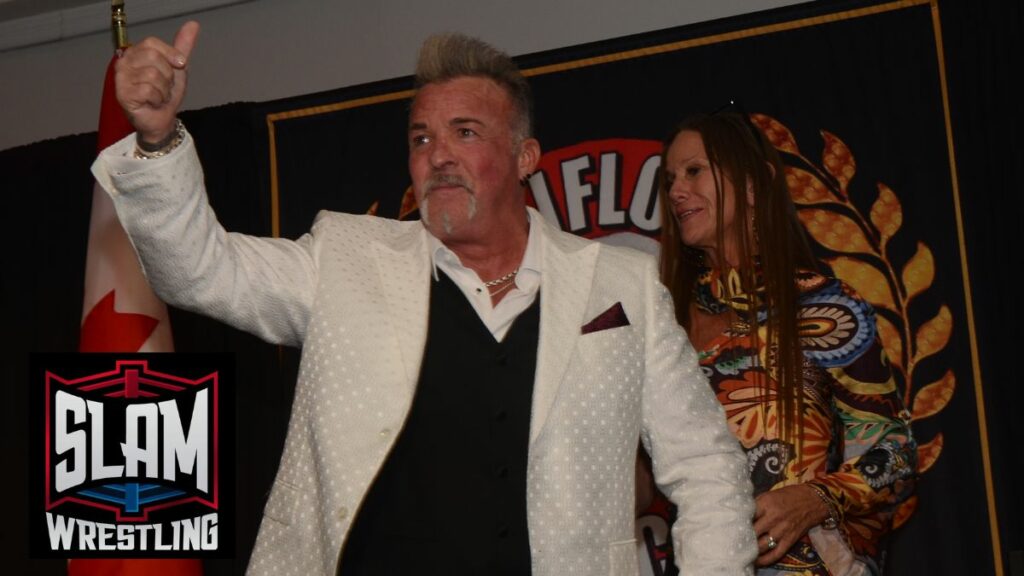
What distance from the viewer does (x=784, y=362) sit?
8.13 feet

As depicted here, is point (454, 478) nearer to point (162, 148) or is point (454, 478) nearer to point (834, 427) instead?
point (162, 148)

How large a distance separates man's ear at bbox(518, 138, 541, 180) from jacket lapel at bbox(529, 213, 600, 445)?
0.16 meters

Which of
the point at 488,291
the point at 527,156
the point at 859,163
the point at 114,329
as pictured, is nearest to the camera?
the point at 488,291

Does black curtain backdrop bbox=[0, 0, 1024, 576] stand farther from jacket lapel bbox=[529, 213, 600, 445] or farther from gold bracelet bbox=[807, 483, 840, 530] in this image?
jacket lapel bbox=[529, 213, 600, 445]

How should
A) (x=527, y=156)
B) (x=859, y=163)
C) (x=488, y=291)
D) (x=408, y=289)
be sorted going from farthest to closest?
(x=859, y=163)
(x=527, y=156)
(x=488, y=291)
(x=408, y=289)

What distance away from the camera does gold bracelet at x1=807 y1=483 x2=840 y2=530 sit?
2326mm

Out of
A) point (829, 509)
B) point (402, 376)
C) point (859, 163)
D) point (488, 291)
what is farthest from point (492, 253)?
point (859, 163)

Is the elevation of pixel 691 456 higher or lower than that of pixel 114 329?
lower

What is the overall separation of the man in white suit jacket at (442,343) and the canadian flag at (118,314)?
78.0 inches

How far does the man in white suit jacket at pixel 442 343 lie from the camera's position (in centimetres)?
159

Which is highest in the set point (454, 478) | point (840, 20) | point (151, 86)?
point (840, 20)

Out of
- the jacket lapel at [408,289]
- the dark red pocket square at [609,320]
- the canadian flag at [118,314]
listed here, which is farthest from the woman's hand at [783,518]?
the canadian flag at [118,314]

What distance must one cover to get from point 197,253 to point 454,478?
0.51 metres

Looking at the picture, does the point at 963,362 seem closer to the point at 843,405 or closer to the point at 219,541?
the point at 843,405
